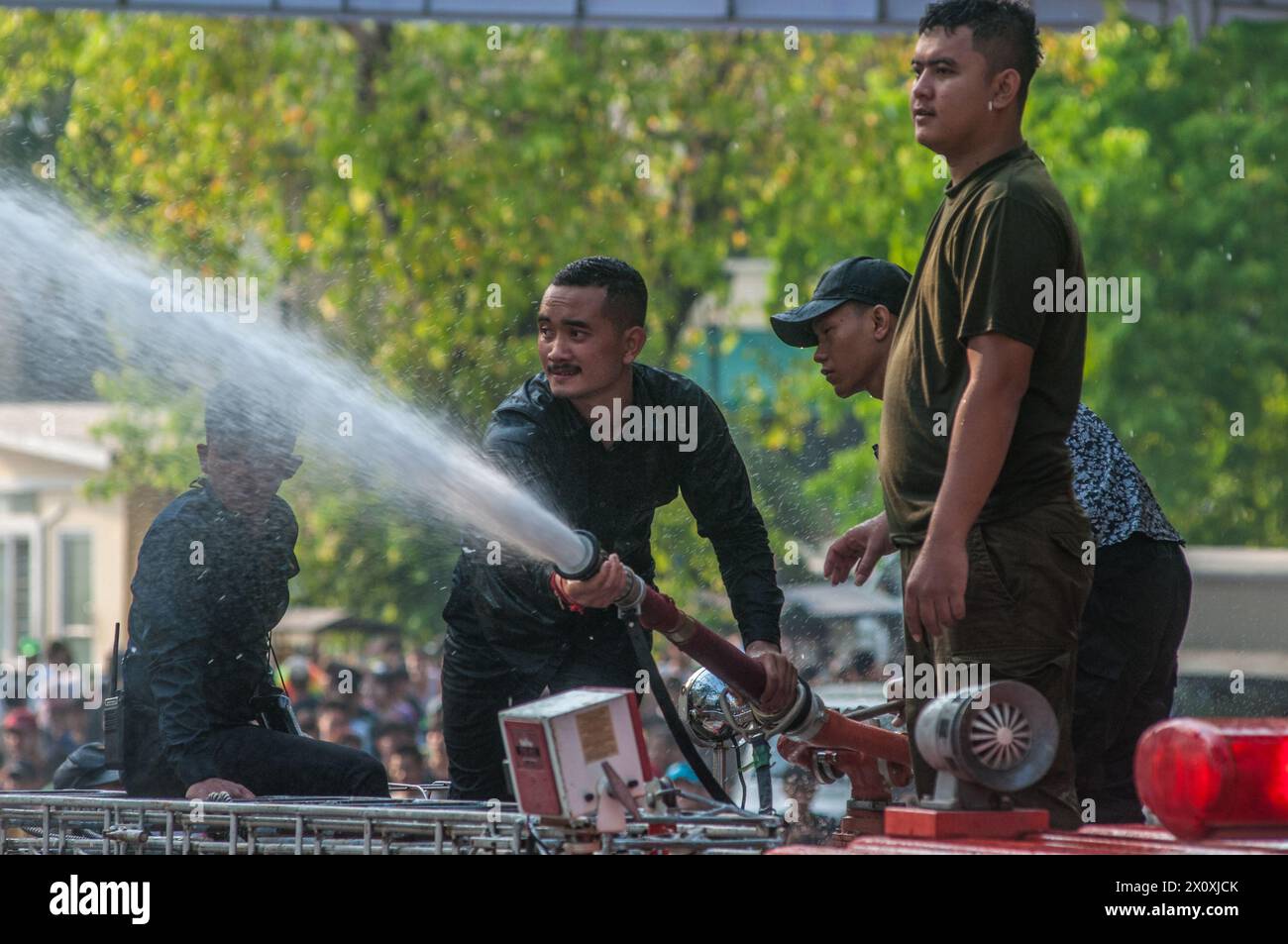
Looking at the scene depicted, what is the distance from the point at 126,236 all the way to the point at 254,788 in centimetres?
1513

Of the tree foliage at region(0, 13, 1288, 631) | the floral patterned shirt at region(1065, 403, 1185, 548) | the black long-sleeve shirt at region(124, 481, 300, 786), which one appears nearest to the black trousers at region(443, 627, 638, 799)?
the black long-sleeve shirt at region(124, 481, 300, 786)

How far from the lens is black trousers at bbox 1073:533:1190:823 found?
17.9 ft

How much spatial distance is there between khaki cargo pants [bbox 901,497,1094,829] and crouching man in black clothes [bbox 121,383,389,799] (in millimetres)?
2359

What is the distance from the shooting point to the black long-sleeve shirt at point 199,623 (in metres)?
6.09

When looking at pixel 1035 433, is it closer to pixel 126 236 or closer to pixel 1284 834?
pixel 1284 834

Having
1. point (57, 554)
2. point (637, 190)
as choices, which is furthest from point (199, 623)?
point (57, 554)

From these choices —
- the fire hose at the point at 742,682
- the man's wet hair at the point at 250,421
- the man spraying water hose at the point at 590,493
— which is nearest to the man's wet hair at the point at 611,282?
the man spraying water hose at the point at 590,493

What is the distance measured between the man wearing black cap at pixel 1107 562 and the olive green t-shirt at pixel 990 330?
1.02 m

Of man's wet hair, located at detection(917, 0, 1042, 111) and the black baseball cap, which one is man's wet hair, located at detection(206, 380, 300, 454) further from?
man's wet hair, located at detection(917, 0, 1042, 111)

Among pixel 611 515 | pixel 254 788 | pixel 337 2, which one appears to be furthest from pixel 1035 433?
pixel 337 2

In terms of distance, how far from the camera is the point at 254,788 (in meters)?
6.11

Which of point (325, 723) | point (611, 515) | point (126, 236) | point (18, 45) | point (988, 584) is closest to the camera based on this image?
point (988, 584)

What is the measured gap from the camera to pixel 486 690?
6133 mm

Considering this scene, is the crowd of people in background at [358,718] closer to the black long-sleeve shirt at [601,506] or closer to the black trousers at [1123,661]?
the black long-sleeve shirt at [601,506]
